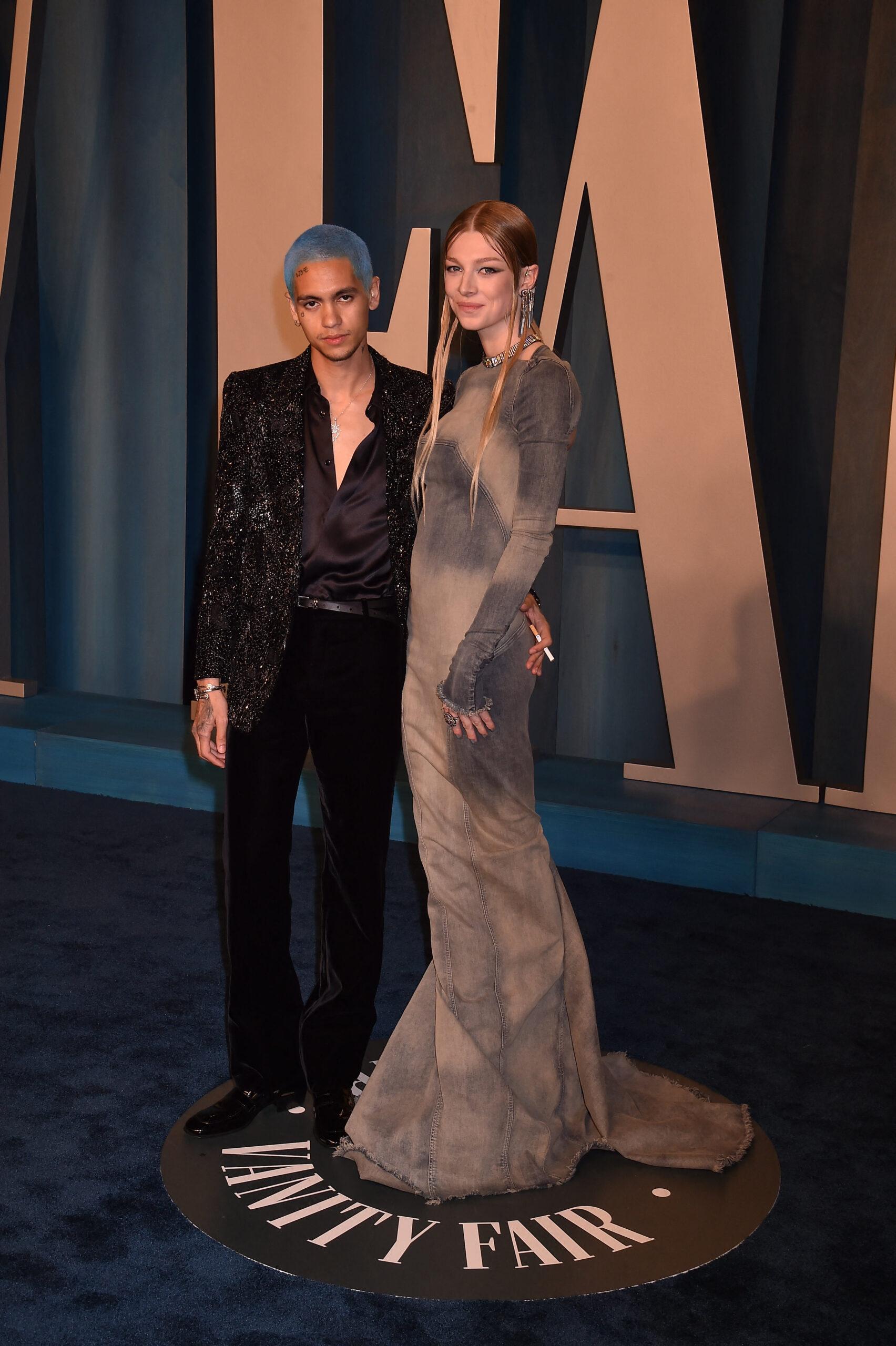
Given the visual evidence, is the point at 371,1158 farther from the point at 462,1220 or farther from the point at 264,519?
the point at 264,519

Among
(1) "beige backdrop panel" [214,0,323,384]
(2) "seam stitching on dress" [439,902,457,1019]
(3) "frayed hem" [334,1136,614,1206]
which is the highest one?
(1) "beige backdrop panel" [214,0,323,384]

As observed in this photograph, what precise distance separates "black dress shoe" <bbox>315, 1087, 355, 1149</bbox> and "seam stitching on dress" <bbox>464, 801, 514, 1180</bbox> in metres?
0.30

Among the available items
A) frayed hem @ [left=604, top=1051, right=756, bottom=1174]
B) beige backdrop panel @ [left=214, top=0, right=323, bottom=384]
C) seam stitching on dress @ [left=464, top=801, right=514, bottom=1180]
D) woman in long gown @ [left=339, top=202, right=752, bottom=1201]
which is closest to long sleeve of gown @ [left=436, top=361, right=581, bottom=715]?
woman in long gown @ [left=339, top=202, right=752, bottom=1201]

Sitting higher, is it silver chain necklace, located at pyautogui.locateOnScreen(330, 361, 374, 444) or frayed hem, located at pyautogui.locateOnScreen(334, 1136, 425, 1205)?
silver chain necklace, located at pyautogui.locateOnScreen(330, 361, 374, 444)

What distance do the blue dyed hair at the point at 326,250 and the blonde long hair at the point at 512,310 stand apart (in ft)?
0.61

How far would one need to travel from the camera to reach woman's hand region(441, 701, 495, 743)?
230cm

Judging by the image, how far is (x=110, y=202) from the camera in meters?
5.48

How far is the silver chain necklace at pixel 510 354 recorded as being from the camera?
228 centimetres

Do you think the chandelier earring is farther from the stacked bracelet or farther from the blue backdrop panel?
the blue backdrop panel

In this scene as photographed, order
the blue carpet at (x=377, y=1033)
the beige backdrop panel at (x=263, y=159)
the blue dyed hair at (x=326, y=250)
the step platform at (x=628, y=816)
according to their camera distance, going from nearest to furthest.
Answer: the blue carpet at (x=377, y=1033), the blue dyed hair at (x=326, y=250), the step platform at (x=628, y=816), the beige backdrop panel at (x=263, y=159)

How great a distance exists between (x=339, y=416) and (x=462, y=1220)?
139 centimetres

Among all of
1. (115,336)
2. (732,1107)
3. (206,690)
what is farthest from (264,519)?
(115,336)

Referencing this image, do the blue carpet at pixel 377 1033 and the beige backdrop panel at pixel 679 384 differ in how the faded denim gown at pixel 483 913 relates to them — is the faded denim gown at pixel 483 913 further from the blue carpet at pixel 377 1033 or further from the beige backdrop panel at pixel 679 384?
the beige backdrop panel at pixel 679 384

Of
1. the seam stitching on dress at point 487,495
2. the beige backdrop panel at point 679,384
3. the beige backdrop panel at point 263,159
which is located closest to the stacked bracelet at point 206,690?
the seam stitching on dress at point 487,495
